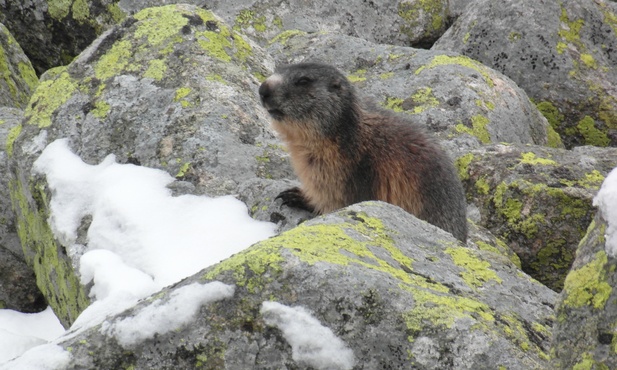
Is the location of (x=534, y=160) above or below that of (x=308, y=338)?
below

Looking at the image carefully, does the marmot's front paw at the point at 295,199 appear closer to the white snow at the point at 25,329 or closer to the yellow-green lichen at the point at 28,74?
the white snow at the point at 25,329

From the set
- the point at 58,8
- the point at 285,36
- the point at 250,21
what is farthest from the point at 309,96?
the point at 58,8

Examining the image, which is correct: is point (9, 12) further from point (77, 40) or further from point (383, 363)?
point (383, 363)

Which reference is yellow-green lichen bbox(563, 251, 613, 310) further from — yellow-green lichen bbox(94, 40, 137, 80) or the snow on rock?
yellow-green lichen bbox(94, 40, 137, 80)

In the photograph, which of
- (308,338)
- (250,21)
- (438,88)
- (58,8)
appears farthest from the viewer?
A: (250,21)

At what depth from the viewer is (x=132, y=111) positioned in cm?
790

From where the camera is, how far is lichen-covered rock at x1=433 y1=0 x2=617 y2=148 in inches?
466

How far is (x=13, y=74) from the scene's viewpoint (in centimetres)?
1212

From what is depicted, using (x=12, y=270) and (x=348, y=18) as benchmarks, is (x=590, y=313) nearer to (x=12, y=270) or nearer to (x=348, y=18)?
(x=12, y=270)

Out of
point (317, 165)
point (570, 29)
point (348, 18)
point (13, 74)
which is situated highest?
point (570, 29)

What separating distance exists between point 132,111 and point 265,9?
238 inches

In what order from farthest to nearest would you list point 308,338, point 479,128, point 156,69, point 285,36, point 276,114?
point 285,36 → point 479,128 → point 156,69 → point 276,114 → point 308,338

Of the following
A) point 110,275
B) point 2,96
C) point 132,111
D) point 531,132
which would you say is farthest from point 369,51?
point 110,275

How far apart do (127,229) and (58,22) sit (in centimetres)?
758
